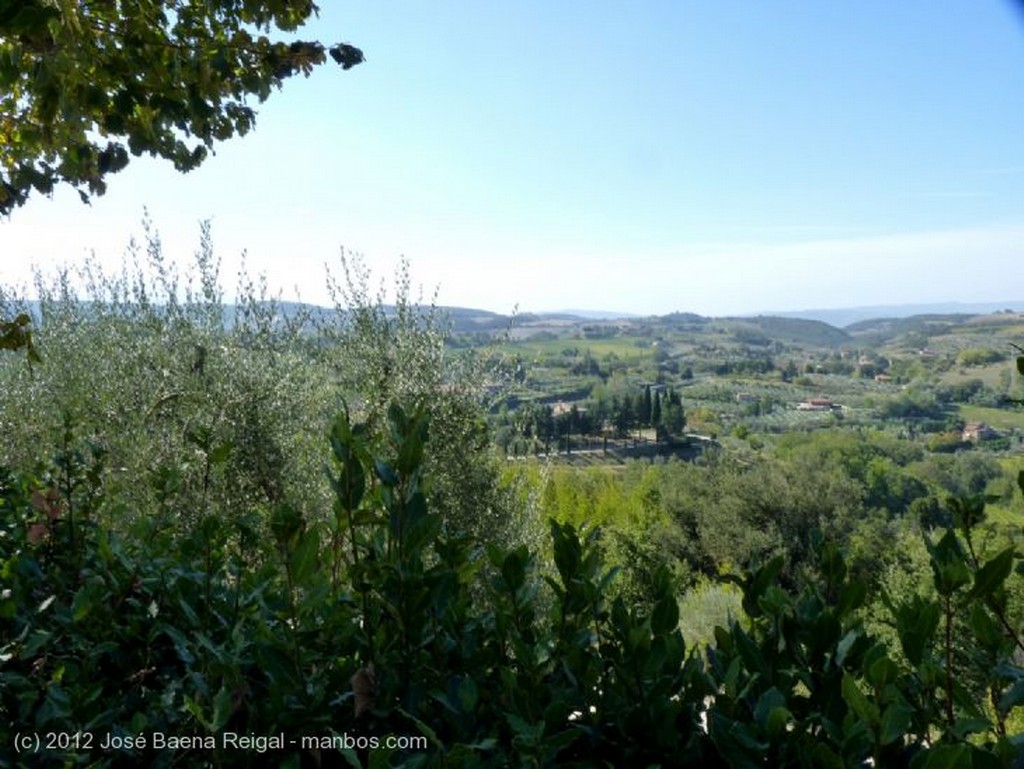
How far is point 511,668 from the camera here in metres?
1.22

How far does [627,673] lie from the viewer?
1.12m

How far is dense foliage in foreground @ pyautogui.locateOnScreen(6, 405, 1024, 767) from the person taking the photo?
98cm

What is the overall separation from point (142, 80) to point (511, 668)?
2990 mm

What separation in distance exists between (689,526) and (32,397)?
37.7 metres

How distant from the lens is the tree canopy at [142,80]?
283 cm

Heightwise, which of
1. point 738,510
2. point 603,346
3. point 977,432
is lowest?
point 977,432

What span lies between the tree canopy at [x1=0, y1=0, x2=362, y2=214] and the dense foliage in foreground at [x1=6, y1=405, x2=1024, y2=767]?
2077mm

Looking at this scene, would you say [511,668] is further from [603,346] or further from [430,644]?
[603,346]

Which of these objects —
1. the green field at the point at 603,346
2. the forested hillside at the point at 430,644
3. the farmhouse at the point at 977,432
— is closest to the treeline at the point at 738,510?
the forested hillside at the point at 430,644

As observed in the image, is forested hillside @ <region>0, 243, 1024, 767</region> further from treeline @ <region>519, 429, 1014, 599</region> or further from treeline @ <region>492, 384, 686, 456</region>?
treeline @ <region>492, 384, 686, 456</region>

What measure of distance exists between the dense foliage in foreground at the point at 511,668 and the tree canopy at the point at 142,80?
2077mm

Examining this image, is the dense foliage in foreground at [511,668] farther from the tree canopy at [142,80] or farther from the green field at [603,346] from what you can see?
the green field at [603,346]

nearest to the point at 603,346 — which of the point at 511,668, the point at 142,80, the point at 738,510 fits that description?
the point at 738,510

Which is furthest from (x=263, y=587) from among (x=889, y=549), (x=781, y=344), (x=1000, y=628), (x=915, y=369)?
(x=781, y=344)
